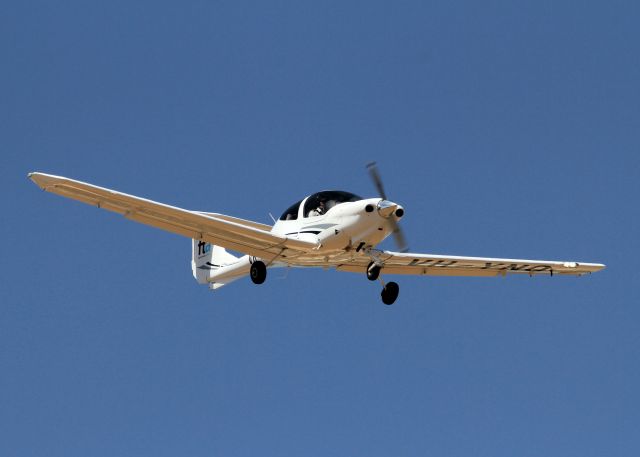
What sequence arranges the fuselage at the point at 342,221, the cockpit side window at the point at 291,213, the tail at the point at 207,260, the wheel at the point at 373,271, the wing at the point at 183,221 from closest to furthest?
the wing at the point at 183,221 < the fuselage at the point at 342,221 < the wheel at the point at 373,271 < the cockpit side window at the point at 291,213 < the tail at the point at 207,260

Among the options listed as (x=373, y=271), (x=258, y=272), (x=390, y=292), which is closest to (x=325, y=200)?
(x=373, y=271)

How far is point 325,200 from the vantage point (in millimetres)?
33531

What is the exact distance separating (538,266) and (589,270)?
1962mm

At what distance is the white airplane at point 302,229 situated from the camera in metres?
32.2

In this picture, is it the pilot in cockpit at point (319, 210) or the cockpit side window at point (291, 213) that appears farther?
the cockpit side window at point (291, 213)

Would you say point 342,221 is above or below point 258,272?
above

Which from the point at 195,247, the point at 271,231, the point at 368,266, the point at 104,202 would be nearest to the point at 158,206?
the point at 104,202

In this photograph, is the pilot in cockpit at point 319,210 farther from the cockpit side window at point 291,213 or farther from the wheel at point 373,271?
the wheel at point 373,271

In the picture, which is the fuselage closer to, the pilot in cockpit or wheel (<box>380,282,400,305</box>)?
the pilot in cockpit

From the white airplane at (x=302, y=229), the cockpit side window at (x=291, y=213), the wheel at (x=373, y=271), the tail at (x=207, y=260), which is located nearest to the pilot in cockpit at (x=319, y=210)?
the white airplane at (x=302, y=229)

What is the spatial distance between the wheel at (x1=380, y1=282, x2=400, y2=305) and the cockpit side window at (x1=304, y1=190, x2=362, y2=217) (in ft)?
9.95

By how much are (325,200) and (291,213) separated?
1.34 m

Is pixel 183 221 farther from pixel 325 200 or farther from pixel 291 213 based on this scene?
pixel 325 200

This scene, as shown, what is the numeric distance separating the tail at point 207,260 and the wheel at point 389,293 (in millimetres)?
6590
